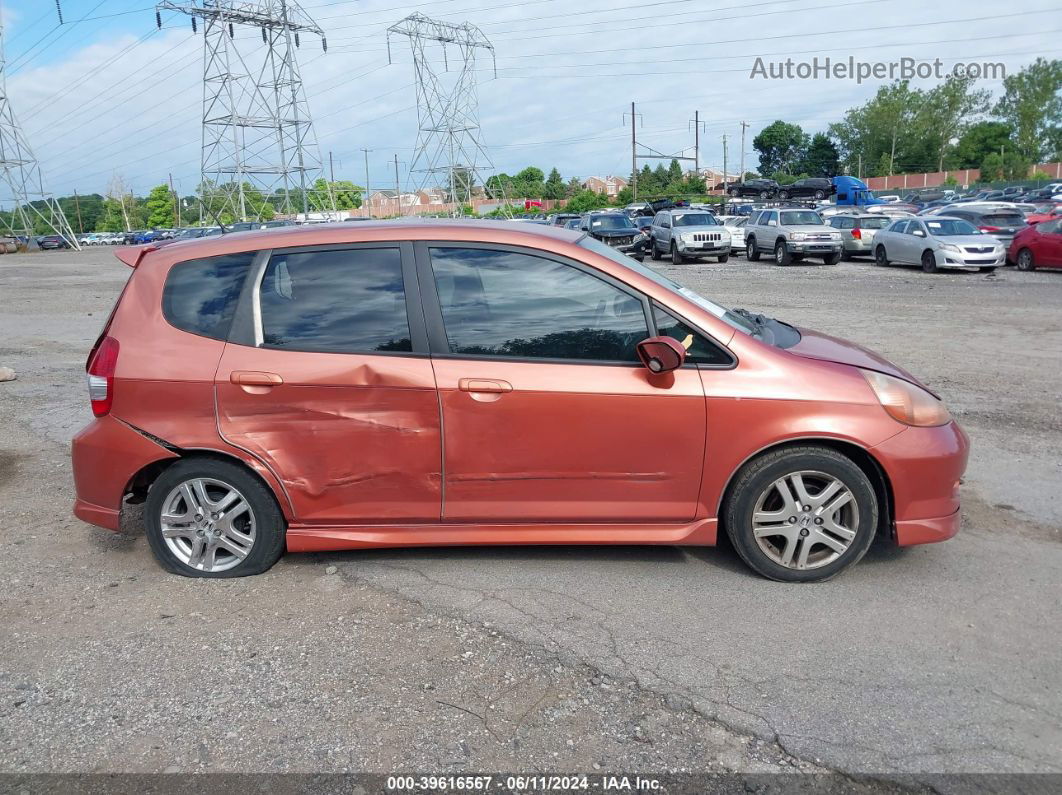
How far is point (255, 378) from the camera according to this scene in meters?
4.19

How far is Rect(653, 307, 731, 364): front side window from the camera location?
4.14m

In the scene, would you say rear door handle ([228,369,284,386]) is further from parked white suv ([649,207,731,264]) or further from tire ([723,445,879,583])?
parked white suv ([649,207,731,264])

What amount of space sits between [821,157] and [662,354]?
118243 millimetres

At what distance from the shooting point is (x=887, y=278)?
70.0 feet

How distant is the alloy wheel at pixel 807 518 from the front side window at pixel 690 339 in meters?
0.67

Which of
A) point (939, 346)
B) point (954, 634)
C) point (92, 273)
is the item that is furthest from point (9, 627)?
point (92, 273)

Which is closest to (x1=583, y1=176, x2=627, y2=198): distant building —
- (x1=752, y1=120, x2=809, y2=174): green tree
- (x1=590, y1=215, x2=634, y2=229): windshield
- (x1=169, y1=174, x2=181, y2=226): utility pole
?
(x1=752, y1=120, x2=809, y2=174): green tree

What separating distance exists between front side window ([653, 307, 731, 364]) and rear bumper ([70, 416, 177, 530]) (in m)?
2.51

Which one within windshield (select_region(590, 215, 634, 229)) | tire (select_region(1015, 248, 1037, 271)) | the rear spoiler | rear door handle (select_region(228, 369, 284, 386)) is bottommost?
tire (select_region(1015, 248, 1037, 271))

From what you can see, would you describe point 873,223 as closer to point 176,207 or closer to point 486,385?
point 486,385

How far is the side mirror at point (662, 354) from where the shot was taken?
3.99 m

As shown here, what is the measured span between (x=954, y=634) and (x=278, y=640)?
116 inches

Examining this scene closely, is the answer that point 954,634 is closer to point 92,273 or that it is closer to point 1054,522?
point 1054,522

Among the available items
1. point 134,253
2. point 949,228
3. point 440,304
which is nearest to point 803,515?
point 440,304
